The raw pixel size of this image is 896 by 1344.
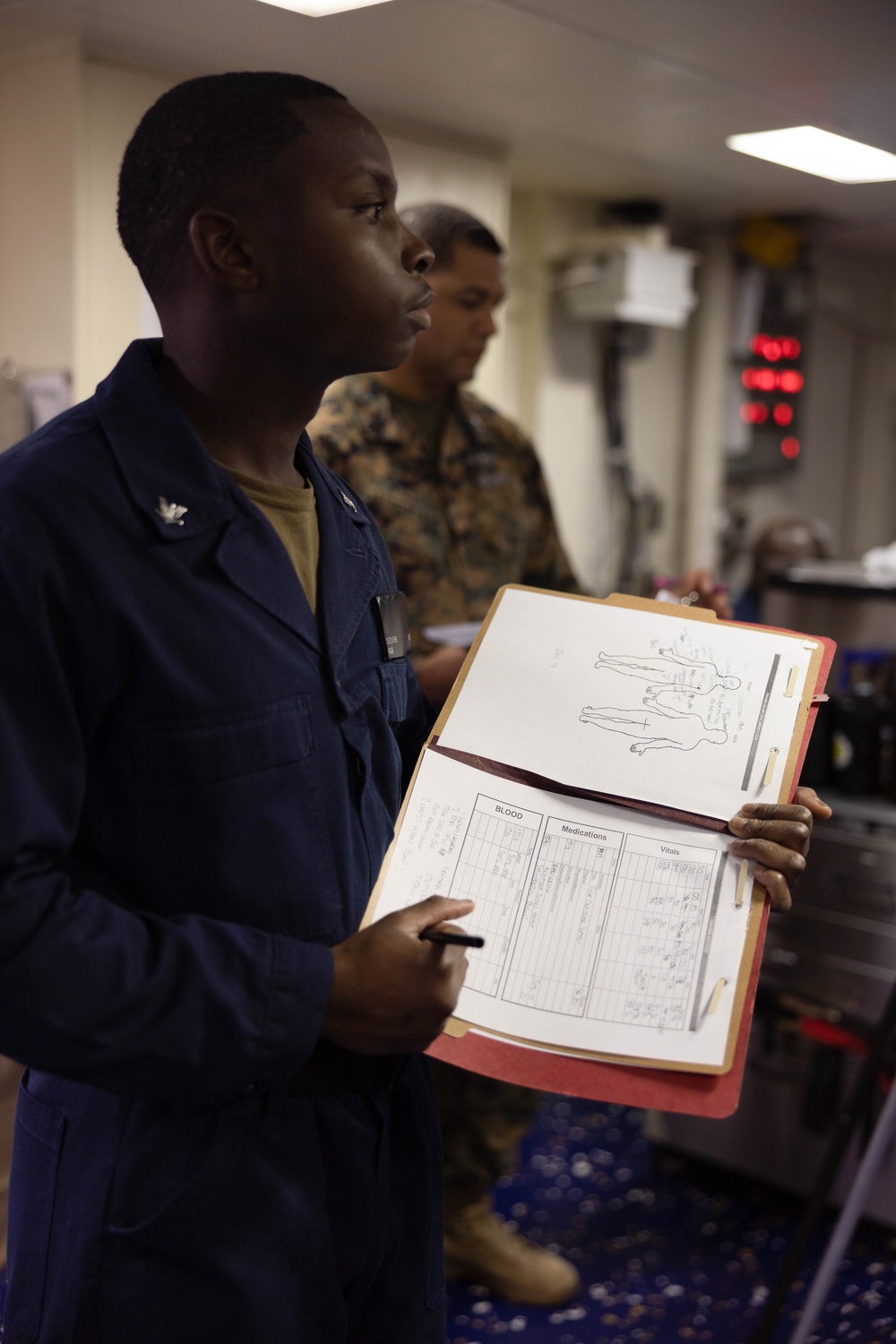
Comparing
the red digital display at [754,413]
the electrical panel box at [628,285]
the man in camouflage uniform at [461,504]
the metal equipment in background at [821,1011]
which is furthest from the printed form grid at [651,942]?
the red digital display at [754,413]

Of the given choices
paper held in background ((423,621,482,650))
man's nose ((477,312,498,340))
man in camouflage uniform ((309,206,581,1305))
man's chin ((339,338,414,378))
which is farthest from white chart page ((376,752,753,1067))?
man's nose ((477,312,498,340))

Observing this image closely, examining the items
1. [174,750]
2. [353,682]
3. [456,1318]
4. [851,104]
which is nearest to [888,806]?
[456,1318]

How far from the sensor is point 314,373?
0.90 meters

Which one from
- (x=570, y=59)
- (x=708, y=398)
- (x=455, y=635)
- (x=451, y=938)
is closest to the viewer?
(x=451, y=938)

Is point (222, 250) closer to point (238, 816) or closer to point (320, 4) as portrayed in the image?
point (238, 816)

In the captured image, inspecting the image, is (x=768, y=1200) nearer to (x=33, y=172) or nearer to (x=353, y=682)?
(x=353, y=682)

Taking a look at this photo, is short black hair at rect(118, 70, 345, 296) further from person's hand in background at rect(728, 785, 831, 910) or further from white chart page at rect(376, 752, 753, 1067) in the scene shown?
person's hand in background at rect(728, 785, 831, 910)

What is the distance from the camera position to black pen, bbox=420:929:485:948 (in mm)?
732

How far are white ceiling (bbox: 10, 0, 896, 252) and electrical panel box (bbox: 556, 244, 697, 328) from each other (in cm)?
54

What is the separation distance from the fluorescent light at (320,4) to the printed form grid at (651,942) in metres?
1.92

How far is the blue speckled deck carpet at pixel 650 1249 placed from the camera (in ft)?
6.83

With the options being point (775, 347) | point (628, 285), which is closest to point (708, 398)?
point (775, 347)

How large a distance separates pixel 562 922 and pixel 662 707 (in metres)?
0.21

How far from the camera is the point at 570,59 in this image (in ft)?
8.48
